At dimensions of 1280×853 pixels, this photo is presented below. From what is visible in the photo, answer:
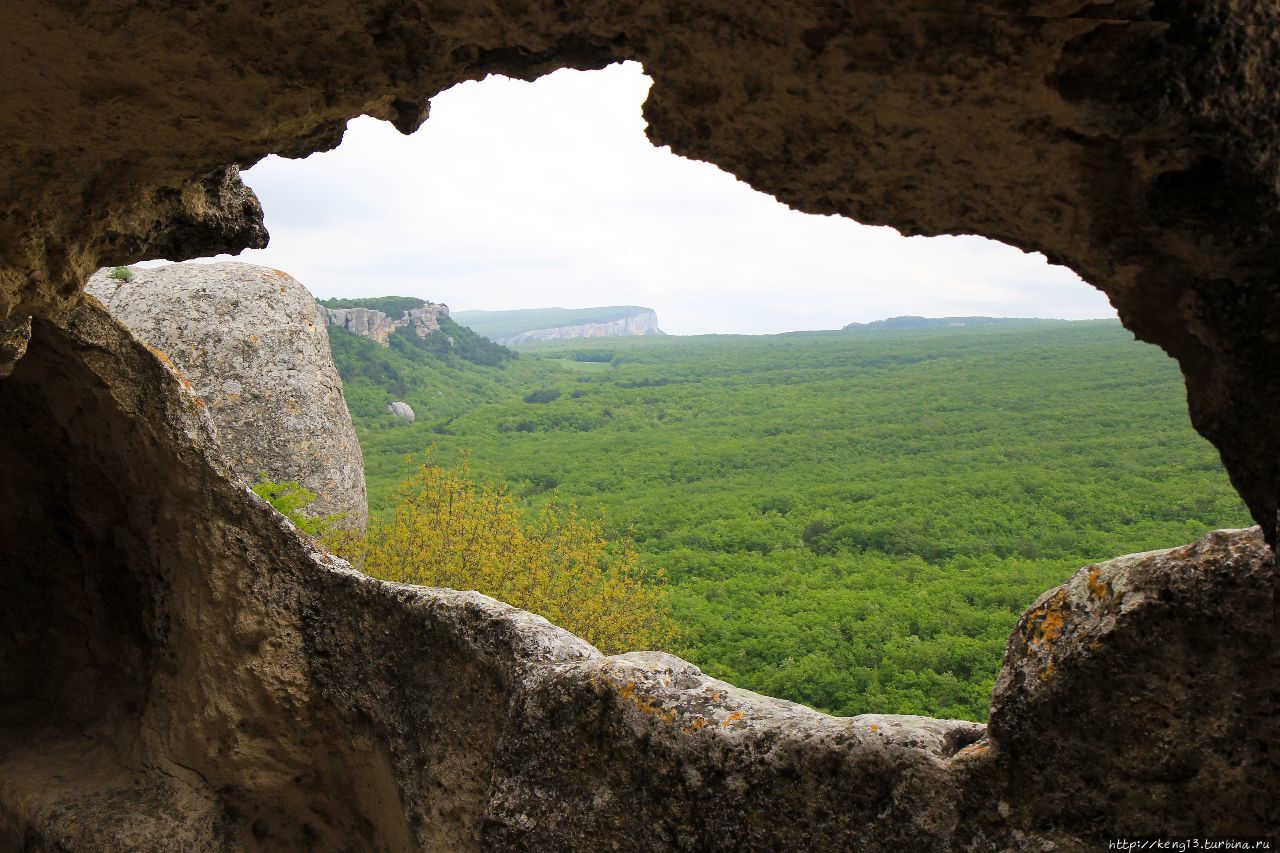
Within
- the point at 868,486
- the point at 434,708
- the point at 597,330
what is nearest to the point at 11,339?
the point at 434,708

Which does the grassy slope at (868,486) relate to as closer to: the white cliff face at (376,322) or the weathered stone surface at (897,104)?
the white cliff face at (376,322)

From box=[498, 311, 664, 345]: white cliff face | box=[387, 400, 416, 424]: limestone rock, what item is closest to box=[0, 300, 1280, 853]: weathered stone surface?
box=[387, 400, 416, 424]: limestone rock

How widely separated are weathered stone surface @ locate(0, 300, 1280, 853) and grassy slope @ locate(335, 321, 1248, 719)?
10748mm

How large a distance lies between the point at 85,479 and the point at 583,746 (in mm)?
4104

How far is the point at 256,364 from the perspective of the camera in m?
14.9

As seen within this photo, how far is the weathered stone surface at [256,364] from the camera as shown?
1455cm

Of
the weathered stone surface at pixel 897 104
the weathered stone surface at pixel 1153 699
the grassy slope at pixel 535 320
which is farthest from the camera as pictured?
the grassy slope at pixel 535 320

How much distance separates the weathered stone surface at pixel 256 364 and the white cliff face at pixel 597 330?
116574mm

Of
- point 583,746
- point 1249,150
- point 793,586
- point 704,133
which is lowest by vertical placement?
point 793,586

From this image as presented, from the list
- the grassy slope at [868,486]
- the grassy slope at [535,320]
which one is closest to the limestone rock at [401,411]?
the grassy slope at [868,486]

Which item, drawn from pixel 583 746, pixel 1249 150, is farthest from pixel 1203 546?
pixel 583 746

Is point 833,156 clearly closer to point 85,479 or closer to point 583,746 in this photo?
point 583,746

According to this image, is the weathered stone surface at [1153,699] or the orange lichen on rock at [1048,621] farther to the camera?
the orange lichen on rock at [1048,621]

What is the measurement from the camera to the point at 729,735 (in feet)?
14.8
